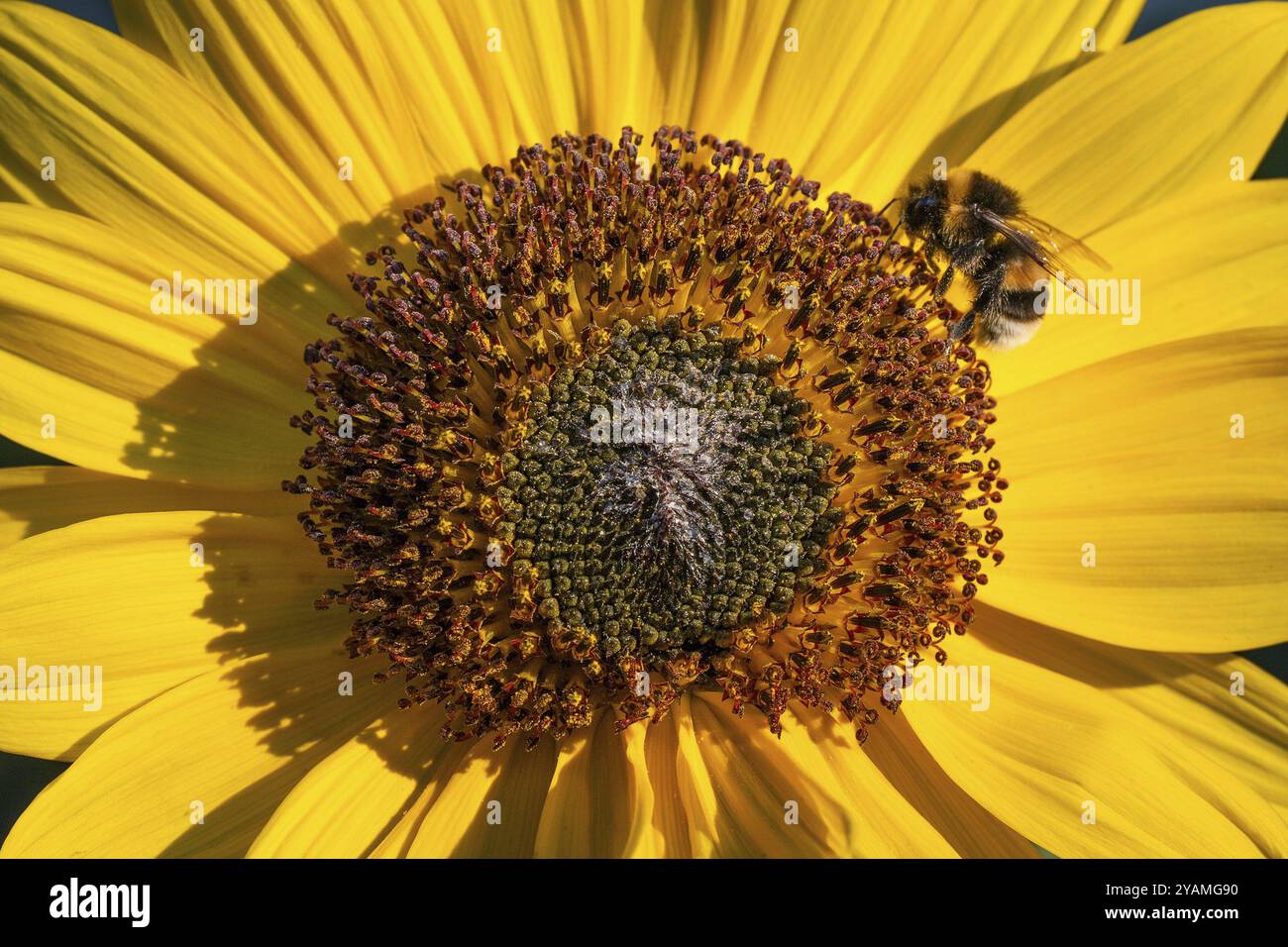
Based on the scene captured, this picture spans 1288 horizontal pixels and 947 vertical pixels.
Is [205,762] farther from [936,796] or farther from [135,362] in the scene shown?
[936,796]

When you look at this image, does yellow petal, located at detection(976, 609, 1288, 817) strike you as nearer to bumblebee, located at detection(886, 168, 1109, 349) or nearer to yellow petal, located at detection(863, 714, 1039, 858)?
yellow petal, located at detection(863, 714, 1039, 858)

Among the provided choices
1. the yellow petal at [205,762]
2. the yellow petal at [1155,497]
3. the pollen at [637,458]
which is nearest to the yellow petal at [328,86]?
the pollen at [637,458]

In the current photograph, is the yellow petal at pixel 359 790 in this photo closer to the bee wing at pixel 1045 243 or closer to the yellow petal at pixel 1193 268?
the yellow petal at pixel 1193 268

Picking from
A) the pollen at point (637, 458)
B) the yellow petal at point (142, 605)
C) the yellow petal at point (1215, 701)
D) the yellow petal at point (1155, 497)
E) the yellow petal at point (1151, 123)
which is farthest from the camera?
the yellow petal at point (1151, 123)

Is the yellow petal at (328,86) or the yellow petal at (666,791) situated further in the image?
the yellow petal at (328,86)

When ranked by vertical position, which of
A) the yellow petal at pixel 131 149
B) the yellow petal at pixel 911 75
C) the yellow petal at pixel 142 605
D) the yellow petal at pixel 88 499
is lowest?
the yellow petal at pixel 142 605

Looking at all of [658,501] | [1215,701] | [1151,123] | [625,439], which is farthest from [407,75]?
[1215,701]
